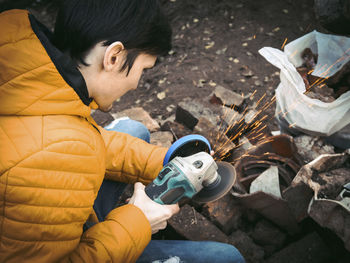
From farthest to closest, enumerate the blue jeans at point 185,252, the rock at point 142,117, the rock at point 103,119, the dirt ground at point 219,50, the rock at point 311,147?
the dirt ground at point 219,50 → the rock at point 103,119 → the rock at point 142,117 → the rock at point 311,147 → the blue jeans at point 185,252

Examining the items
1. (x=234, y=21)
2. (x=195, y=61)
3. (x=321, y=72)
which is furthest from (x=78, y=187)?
(x=234, y=21)

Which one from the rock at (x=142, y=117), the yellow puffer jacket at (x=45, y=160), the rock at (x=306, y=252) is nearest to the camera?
the yellow puffer jacket at (x=45, y=160)

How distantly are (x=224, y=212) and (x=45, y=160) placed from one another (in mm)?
1459

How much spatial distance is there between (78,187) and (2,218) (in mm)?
302

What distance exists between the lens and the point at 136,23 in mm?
1235

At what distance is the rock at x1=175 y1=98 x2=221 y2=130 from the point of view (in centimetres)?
262

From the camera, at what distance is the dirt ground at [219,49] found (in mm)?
3645

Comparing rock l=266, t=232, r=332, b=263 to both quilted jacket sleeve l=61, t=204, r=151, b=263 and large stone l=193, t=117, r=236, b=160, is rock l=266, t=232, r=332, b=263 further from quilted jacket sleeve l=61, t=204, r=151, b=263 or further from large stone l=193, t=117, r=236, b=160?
quilted jacket sleeve l=61, t=204, r=151, b=263

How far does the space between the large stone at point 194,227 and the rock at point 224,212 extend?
0.19 feet

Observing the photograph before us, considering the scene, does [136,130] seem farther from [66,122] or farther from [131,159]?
[66,122]

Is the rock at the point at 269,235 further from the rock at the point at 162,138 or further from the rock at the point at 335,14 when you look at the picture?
the rock at the point at 335,14

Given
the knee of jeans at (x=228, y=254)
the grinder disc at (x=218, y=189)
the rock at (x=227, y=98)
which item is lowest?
the knee of jeans at (x=228, y=254)

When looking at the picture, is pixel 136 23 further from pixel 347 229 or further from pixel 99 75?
pixel 347 229

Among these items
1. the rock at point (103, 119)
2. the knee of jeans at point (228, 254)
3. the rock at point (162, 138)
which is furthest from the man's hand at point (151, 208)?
the rock at point (103, 119)
